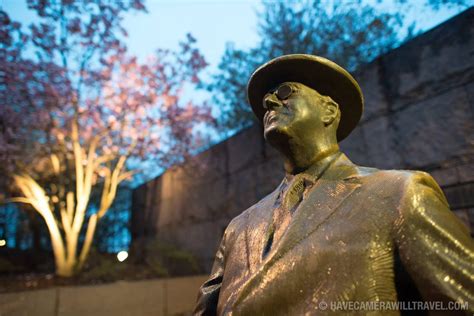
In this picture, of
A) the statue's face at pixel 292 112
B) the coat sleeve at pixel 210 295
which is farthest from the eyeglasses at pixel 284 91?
the coat sleeve at pixel 210 295

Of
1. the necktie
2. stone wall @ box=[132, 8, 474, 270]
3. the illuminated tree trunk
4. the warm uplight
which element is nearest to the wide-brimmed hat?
the necktie

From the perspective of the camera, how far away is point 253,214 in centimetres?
176

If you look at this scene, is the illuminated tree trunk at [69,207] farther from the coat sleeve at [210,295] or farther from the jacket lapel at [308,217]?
the jacket lapel at [308,217]

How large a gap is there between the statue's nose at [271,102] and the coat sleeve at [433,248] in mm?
823

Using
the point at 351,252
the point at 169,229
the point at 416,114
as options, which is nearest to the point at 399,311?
the point at 351,252

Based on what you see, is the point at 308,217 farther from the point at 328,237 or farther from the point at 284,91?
the point at 284,91

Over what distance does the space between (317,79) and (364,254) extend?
1.05 m

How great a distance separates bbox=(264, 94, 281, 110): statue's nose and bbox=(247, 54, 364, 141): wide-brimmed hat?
154mm

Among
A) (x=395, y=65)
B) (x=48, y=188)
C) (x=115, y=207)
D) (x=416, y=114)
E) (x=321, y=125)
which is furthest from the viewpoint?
(x=115, y=207)

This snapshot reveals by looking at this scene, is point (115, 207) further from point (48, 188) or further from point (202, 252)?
point (202, 252)

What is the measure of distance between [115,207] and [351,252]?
11.1m

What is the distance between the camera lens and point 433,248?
1035 millimetres

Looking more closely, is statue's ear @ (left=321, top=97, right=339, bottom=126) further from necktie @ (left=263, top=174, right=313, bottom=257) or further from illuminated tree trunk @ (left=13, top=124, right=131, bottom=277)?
illuminated tree trunk @ (left=13, top=124, right=131, bottom=277)

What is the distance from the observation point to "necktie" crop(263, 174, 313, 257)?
1.43 meters
